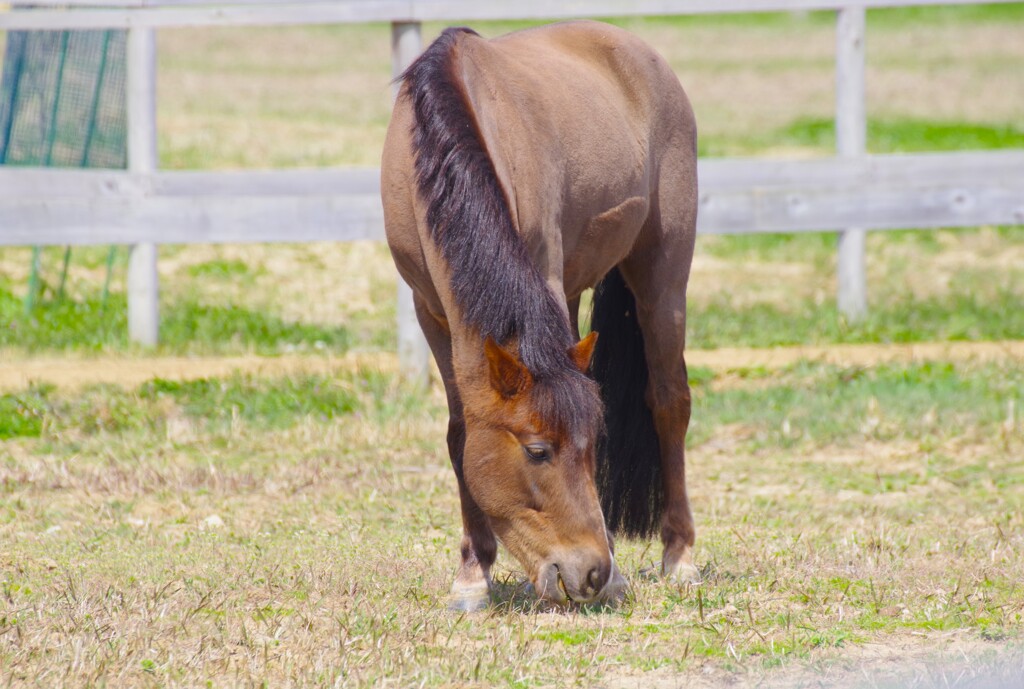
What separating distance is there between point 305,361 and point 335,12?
2021 millimetres

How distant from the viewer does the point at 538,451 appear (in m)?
3.68

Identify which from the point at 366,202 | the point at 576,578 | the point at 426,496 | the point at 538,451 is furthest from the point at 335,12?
the point at 576,578

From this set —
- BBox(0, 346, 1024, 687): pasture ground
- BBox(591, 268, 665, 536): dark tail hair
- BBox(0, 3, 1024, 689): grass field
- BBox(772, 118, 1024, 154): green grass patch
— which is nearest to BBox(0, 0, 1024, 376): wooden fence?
BBox(0, 3, 1024, 689): grass field

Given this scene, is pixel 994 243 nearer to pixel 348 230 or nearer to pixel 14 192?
pixel 348 230

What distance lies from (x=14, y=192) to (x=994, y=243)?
8.25m

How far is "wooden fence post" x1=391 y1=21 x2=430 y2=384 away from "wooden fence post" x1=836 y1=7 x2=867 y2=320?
2751 mm

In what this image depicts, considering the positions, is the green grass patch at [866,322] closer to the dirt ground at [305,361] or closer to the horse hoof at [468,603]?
the dirt ground at [305,361]

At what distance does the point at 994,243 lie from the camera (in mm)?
11688

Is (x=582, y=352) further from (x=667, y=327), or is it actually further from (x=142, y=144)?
(x=142, y=144)

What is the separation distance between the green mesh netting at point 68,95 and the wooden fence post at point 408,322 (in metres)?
2.44

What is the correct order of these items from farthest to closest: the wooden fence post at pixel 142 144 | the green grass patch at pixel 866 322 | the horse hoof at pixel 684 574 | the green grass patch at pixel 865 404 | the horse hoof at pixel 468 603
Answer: the green grass patch at pixel 866 322
the wooden fence post at pixel 142 144
the green grass patch at pixel 865 404
the horse hoof at pixel 684 574
the horse hoof at pixel 468 603

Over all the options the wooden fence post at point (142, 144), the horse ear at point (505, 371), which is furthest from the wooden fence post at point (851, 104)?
the horse ear at point (505, 371)

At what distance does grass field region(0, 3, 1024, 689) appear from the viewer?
367cm

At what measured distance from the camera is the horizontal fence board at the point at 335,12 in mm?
7406
